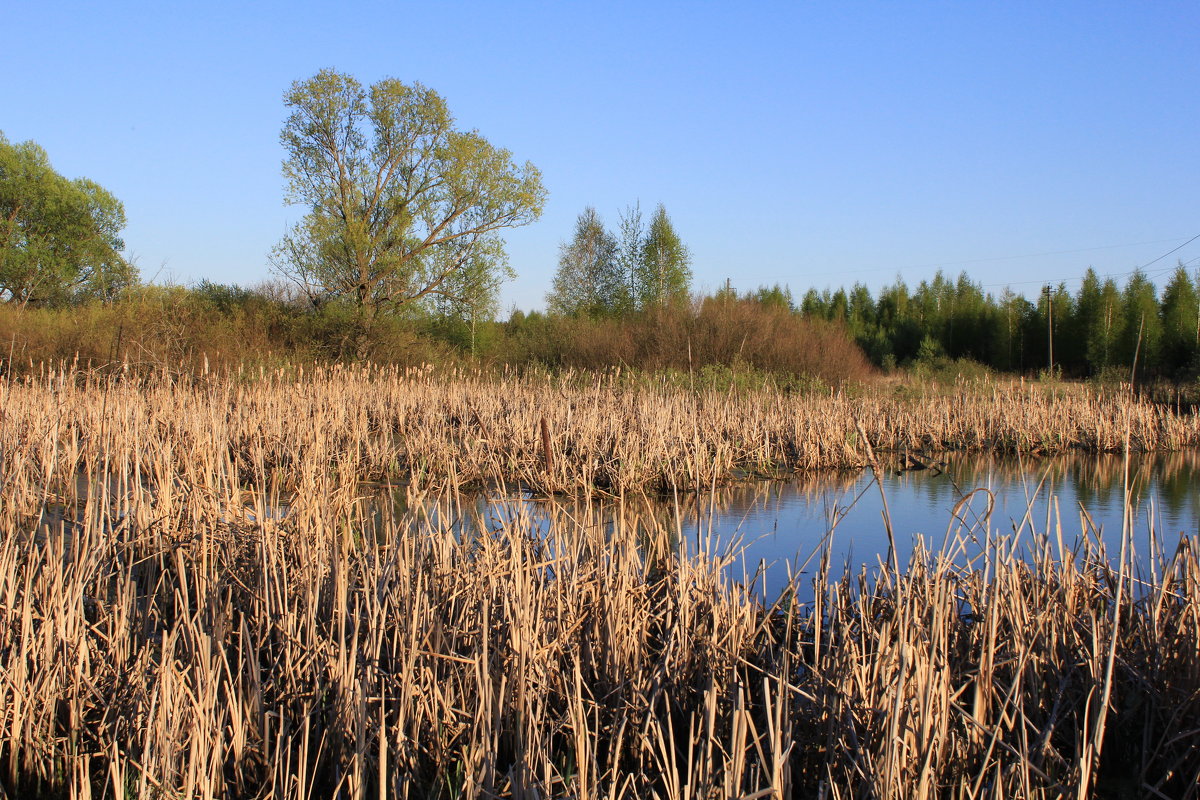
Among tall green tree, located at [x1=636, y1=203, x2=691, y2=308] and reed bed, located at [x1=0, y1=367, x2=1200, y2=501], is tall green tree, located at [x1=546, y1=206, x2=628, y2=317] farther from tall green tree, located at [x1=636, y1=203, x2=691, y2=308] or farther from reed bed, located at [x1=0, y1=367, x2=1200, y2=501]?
reed bed, located at [x1=0, y1=367, x2=1200, y2=501]

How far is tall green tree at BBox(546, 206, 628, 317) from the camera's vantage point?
33531 millimetres

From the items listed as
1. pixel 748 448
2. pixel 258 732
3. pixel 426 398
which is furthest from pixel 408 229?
pixel 258 732

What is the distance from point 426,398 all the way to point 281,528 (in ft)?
23.7

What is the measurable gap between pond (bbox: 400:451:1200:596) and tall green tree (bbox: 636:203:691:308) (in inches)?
887

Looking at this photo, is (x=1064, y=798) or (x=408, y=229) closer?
(x=1064, y=798)

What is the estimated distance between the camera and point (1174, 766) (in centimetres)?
219

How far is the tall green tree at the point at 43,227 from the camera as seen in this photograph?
2956cm

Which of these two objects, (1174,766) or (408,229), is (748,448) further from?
(408,229)

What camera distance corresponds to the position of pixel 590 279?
34.5 m

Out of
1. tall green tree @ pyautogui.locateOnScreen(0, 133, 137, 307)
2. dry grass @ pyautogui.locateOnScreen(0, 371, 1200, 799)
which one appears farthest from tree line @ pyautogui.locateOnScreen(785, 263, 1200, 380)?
tall green tree @ pyautogui.locateOnScreen(0, 133, 137, 307)

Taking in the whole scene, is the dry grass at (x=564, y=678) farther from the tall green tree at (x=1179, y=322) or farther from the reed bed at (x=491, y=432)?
the tall green tree at (x=1179, y=322)

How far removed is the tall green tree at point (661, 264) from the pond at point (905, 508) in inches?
887

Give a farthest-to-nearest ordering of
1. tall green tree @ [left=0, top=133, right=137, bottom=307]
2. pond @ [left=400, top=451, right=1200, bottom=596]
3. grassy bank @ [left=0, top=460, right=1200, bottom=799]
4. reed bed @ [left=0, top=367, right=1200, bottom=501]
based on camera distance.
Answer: tall green tree @ [left=0, top=133, right=137, bottom=307] < reed bed @ [left=0, top=367, right=1200, bottom=501] < pond @ [left=400, top=451, right=1200, bottom=596] < grassy bank @ [left=0, top=460, right=1200, bottom=799]

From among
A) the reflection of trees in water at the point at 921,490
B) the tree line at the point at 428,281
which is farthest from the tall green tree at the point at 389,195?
the reflection of trees in water at the point at 921,490
